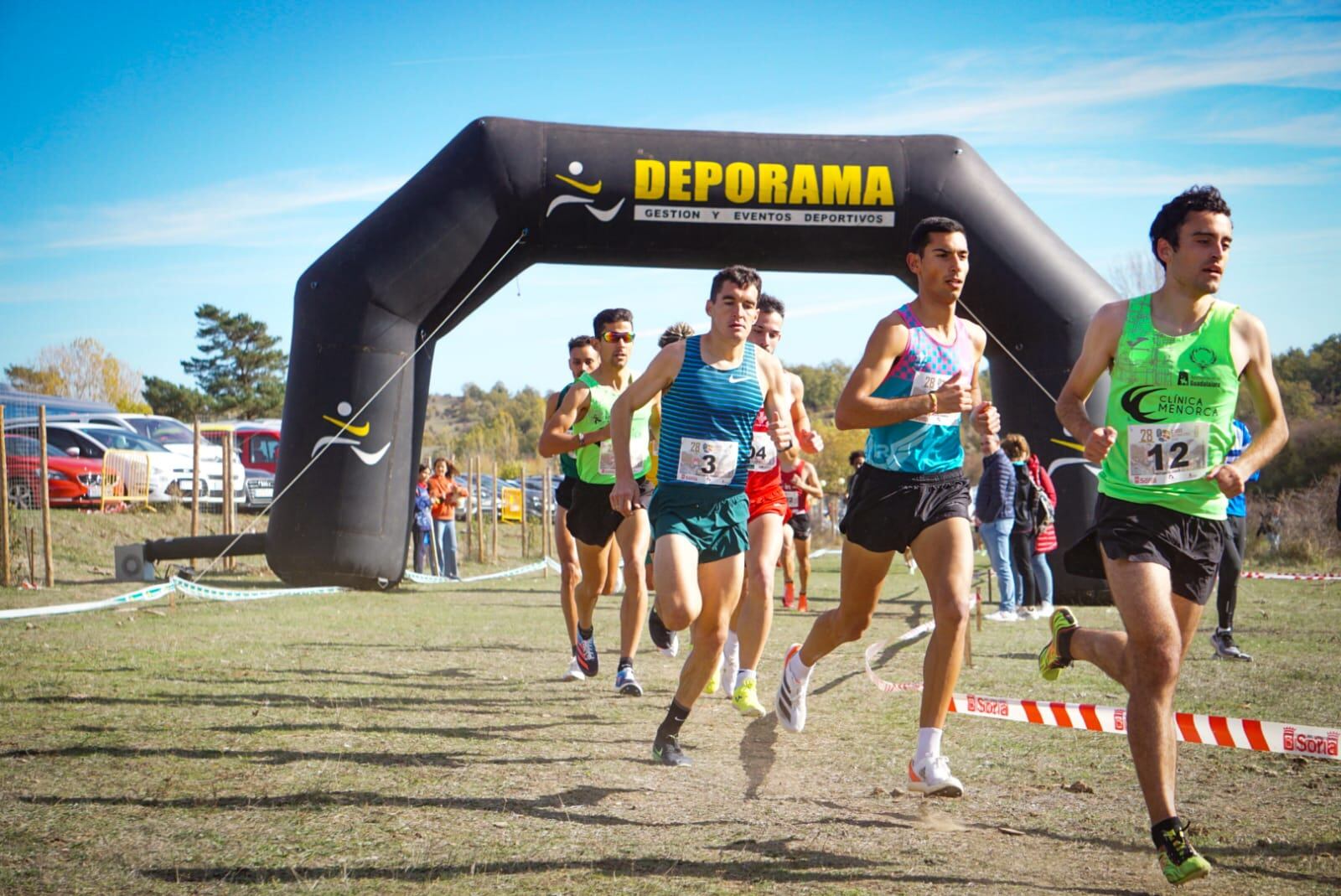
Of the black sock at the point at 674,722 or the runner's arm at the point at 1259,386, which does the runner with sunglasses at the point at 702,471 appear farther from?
the runner's arm at the point at 1259,386

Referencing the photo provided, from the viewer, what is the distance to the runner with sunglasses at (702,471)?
5.14 m

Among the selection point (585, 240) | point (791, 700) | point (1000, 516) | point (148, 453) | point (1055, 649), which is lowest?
point (791, 700)

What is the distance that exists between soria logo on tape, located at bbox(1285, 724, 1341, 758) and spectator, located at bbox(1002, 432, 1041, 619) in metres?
7.37

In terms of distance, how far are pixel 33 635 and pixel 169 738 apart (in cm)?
544

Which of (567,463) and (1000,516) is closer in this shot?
(567,463)

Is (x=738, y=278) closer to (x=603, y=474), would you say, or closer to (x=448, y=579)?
(x=603, y=474)

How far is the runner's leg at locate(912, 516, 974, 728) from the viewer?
449cm

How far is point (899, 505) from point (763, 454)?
2261mm

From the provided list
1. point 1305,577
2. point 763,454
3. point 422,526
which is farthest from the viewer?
point 422,526

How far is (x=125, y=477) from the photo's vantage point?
21828 millimetres

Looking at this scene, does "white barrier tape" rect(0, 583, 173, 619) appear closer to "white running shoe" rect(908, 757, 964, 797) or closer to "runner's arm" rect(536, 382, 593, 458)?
"runner's arm" rect(536, 382, 593, 458)

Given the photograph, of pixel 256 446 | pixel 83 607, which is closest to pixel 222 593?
pixel 83 607

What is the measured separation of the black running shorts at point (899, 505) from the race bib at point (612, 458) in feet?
8.73

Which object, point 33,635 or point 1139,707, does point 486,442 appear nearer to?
point 33,635
